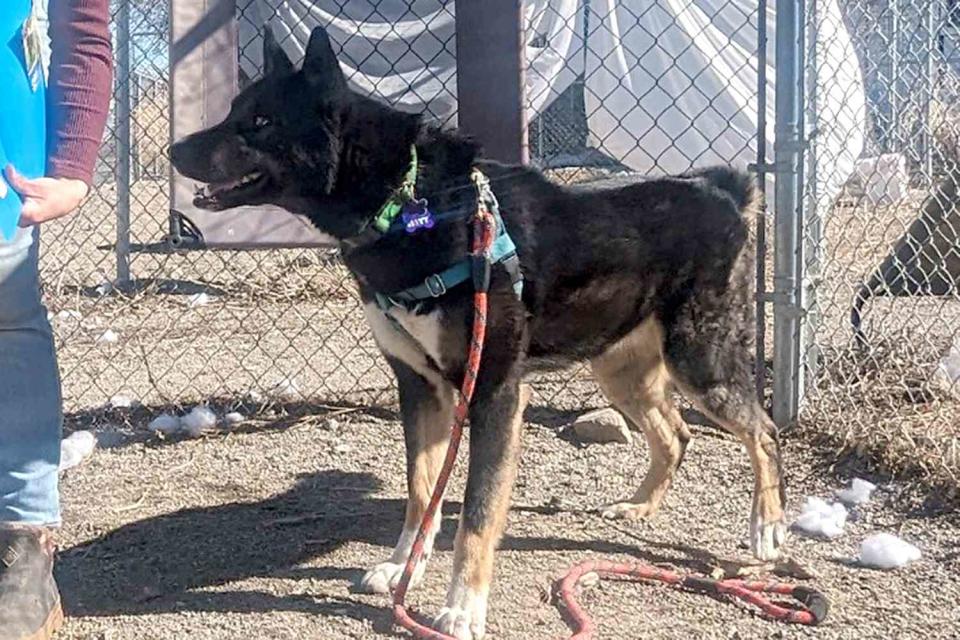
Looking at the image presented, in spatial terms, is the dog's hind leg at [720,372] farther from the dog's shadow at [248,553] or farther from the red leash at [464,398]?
the red leash at [464,398]

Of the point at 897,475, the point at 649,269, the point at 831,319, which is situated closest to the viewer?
Answer: the point at 649,269

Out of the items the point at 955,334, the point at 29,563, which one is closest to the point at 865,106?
the point at 955,334

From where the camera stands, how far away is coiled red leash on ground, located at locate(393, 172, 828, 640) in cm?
279

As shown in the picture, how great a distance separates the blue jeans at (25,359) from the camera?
7.58ft

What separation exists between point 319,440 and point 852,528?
211 centimetres

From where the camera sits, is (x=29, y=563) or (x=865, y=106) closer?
(x=29, y=563)

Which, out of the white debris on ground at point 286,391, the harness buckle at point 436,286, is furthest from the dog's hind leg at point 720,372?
the white debris on ground at point 286,391

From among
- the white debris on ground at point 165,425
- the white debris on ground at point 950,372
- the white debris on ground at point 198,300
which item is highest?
the white debris on ground at point 950,372

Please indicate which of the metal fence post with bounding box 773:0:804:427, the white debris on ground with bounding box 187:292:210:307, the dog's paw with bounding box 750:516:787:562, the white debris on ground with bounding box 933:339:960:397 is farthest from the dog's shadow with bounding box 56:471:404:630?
the white debris on ground with bounding box 187:292:210:307

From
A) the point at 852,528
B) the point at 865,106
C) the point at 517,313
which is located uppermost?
the point at 865,106

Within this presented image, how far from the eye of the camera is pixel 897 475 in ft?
12.7

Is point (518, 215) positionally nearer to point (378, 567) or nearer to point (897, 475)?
point (378, 567)

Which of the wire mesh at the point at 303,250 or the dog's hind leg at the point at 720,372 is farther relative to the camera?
the wire mesh at the point at 303,250

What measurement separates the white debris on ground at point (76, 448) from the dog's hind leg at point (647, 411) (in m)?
2.07
